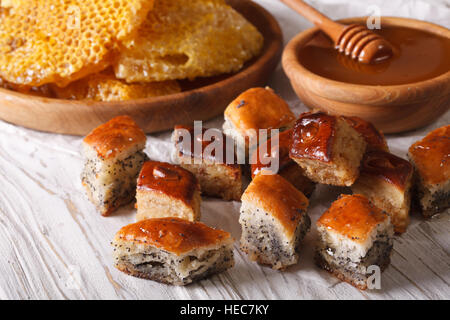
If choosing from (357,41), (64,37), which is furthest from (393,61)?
(64,37)

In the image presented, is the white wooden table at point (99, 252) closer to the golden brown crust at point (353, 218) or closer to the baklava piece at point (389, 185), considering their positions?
the baklava piece at point (389, 185)

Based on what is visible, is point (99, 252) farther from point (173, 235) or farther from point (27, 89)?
point (27, 89)

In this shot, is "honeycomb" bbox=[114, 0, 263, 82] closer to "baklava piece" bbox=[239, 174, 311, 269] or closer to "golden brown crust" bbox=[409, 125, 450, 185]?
"baklava piece" bbox=[239, 174, 311, 269]

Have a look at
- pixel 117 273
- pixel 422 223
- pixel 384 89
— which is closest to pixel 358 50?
pixel 384 89

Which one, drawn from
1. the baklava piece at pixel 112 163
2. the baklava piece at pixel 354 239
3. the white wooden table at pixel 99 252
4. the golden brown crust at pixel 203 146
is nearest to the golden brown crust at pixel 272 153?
the golden brown crust at pixel 203 146

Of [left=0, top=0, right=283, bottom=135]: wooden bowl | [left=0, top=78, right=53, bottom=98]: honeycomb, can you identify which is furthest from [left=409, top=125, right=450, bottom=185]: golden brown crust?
[left=0, top=78, right=53, bottom=98]: honeycomb

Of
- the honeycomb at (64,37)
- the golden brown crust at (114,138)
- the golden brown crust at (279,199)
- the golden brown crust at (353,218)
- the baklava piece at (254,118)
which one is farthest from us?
the honeycomb at (64,37)

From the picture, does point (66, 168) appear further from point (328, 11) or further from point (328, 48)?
point (328, 11)
